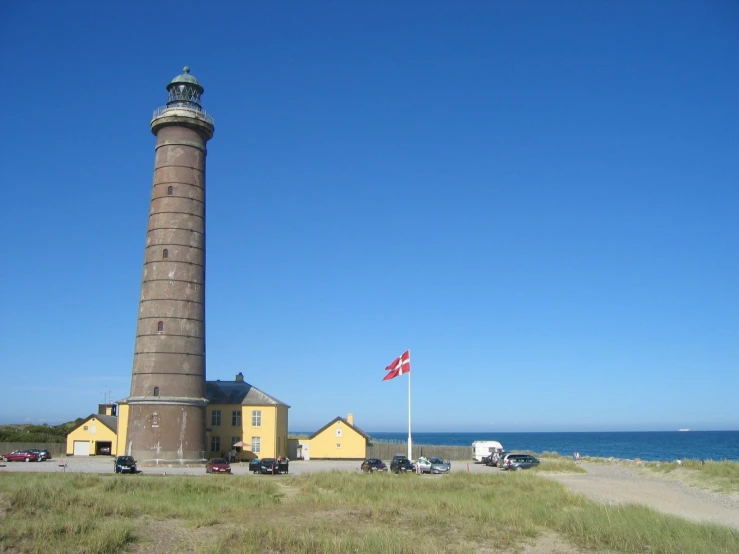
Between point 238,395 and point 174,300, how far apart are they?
14.7 m

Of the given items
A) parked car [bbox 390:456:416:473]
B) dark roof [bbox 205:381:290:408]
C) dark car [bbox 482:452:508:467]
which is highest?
dark roof [bbox 205:381:290:408]

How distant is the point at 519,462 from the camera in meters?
48.9

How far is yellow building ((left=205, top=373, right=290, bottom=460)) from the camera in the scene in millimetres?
56688

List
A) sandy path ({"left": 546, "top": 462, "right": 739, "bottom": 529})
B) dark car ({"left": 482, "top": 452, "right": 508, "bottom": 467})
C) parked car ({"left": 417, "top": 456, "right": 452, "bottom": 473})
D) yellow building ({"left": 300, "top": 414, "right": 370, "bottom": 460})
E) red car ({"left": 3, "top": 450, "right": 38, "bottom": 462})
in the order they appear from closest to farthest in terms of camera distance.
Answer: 1. sandy path ({"left": 546, "top": 462, "right": 739, "bottom": 529})
2. parked car ({"left": 417, "top": 456, "right": 452, "bottom": 473})
3. red car ({"left": 3, "top": 450, "right": 38, "bottom": 462})
4. dark car ({"left": 482, "top": 452, "right": 508, "bottom": 467})
5. yellow building ({"left": 300, "top": 414, "right": 370, "bottom": 460})

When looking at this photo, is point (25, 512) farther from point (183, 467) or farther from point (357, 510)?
point (183, 467)

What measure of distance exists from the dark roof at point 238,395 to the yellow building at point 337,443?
6.02 meters

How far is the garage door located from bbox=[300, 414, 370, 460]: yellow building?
722 inches

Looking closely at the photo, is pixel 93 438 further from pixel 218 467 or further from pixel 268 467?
pixel 268 467

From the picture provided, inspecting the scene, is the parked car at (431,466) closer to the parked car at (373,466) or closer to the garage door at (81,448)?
the parked car at (373,466)

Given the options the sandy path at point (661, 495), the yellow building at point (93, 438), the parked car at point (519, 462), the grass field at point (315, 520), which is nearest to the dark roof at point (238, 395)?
the yellow building at point (93, 438)

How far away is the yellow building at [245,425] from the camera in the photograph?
5669 cm

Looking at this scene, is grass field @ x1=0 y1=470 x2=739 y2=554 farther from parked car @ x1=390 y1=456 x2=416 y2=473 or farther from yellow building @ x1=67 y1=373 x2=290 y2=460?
yellow building @ x1=67 y1=373 x2=290 y2=460

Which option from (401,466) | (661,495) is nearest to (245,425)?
(401,466)

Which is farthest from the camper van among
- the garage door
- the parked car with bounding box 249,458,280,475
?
the garage door
